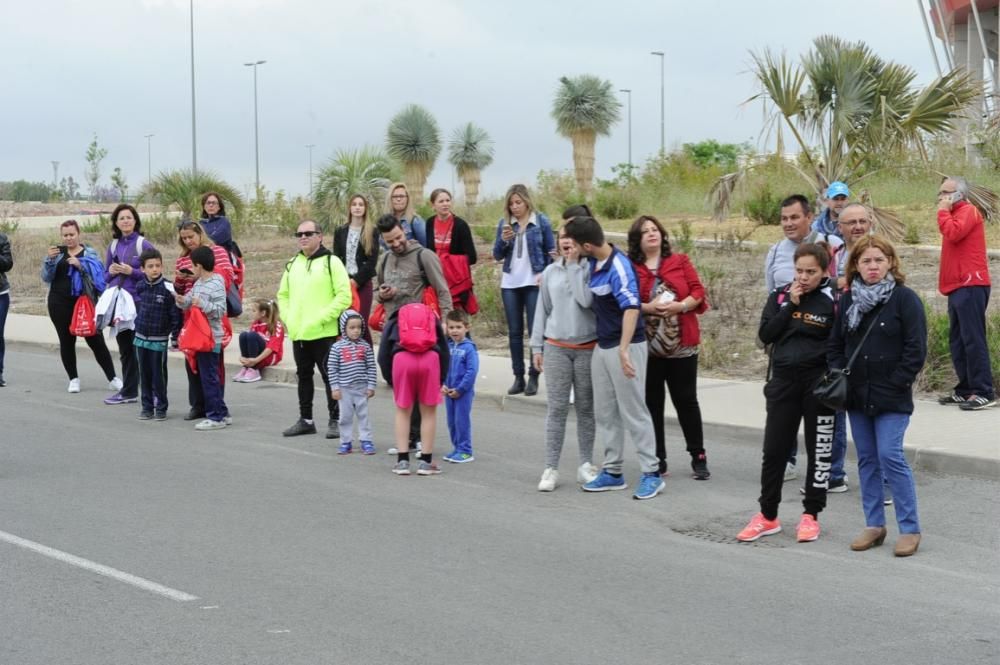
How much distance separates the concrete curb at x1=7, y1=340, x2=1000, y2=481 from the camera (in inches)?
381

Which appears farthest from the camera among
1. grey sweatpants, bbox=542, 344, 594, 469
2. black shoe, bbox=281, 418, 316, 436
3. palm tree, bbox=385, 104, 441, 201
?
palm tree, bbox=385, 104, 441, 201

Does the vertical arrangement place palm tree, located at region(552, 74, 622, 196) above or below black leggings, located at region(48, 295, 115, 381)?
above

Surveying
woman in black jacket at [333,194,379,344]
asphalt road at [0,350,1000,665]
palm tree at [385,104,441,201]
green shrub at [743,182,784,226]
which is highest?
palm tree at [385,104,441,201]

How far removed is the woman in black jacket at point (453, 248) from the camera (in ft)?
41.4

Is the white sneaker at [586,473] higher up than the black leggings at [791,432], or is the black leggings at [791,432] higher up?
the black leggings at [791,432]

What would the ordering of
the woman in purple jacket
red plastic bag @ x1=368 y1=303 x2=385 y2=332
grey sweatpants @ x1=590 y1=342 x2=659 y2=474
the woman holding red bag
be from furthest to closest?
the woman holding red bag, the woman in purple jacket, red plastic bag @ x1=368 y1=303 x2=385 y2=332, grey sweatpants @ x1=590 y1=342 x2=659 y2=474

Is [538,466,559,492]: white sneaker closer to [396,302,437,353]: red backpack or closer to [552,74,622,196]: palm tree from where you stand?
[396,302,437,353]: red backpack

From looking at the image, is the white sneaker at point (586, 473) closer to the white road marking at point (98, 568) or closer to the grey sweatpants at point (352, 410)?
the grey sweatpants at point (352, 410)

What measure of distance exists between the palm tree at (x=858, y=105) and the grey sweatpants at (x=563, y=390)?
7746 mm

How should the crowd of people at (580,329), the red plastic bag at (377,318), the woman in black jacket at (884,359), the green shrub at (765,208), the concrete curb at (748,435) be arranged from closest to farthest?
the woman in black jacket at (884,359)
the crowd of people at (580,329)
the concrete curb at (748,435)
the red plastic bag at (377,318)
the green shrub at (765,208)

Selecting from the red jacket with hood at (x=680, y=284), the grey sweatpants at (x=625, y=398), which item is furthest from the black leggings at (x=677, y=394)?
the grey sweatpants at (x=625, y=398)

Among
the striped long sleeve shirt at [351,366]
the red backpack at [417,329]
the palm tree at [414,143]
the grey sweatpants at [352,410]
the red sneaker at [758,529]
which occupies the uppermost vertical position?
A: the palm tree at [414,143]

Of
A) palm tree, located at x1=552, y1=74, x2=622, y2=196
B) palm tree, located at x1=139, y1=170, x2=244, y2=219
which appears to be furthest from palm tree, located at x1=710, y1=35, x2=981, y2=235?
palm tree, located at x1=552, y1=74, x2=622, y2=196

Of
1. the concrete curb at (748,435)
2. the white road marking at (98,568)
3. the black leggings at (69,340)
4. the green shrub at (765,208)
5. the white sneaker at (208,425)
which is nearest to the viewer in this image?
the white road marking at (98,568)
